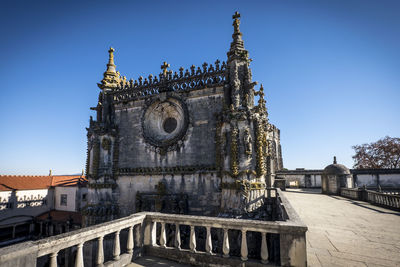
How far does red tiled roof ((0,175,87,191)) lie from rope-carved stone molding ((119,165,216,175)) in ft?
67.2

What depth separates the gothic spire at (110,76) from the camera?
17.2m

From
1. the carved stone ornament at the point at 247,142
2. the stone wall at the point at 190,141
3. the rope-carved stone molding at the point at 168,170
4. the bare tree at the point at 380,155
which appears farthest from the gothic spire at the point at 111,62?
the bare tree at the point at 380,155

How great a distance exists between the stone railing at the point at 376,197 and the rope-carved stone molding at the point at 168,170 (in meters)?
10.3

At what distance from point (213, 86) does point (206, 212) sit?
315 inches

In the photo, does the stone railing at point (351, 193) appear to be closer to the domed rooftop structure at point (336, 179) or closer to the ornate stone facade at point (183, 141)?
the domed rooftop structure at point (336, 179)

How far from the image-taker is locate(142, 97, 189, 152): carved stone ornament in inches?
544

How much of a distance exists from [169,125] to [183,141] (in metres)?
2.50

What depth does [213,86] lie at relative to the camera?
13148 mm

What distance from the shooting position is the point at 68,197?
101 ft

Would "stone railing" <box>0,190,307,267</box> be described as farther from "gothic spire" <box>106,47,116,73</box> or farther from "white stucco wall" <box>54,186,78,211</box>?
"white stucco wall" <box>54,186,78,211</box>

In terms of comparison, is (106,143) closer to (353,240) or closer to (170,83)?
(170,83)

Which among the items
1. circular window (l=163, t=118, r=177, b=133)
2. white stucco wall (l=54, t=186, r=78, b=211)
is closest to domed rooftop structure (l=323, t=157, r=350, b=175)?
circular window (l=163, t=118, r=177, b=133)

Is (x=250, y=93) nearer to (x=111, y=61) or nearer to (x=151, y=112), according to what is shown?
(x=151, y=112)

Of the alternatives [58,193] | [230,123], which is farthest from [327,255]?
[58,193]
